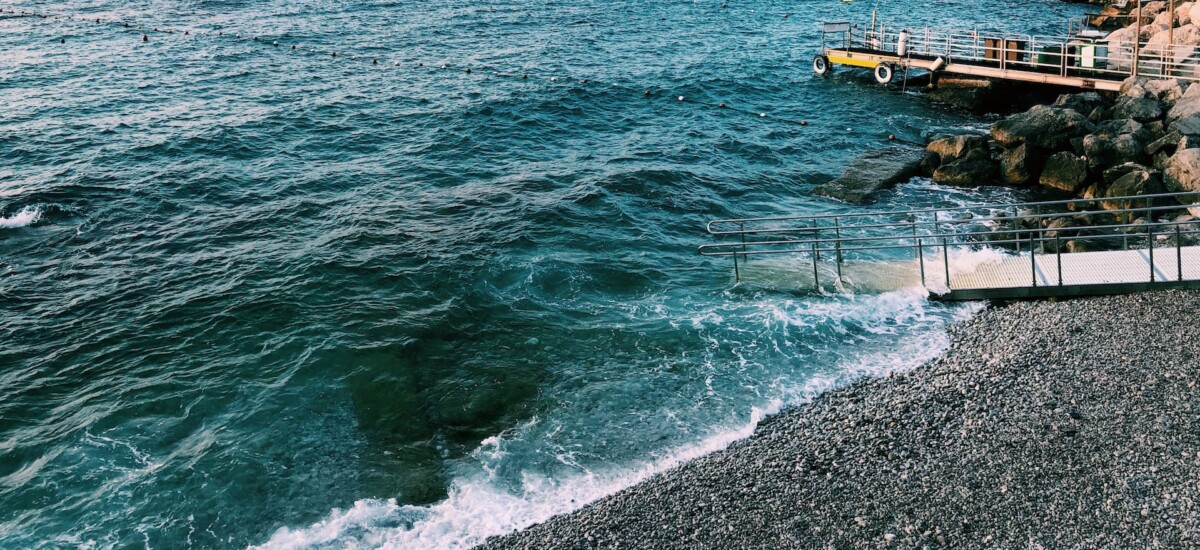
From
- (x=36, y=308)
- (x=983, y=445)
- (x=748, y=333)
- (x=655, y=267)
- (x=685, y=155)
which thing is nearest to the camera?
(x=983, y=445)

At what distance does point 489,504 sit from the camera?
13.2 metres

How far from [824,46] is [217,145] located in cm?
2708

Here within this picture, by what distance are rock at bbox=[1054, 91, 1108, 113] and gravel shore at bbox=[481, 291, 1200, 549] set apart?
1629cm

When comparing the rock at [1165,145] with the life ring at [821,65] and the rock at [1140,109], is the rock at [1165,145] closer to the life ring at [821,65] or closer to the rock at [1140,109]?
the rock at [1140,109]

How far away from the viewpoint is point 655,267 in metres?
21.4

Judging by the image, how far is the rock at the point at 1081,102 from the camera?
29469 millimetres

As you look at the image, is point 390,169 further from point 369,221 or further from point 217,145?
point 217,145

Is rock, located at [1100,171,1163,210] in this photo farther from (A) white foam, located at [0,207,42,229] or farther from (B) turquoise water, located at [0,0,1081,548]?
(A) white foam, located at [0,207,42,229]

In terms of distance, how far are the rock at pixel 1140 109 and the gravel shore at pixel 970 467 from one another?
1367 cm

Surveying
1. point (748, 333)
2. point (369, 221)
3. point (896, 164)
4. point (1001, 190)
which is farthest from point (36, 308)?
point (1001, 190)

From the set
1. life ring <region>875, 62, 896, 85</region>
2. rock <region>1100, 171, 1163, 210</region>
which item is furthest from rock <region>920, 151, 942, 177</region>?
life ring <region>875, 62, 896, 85</region>

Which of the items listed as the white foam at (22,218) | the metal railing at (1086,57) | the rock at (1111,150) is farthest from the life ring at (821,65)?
the white foam at (22,218)

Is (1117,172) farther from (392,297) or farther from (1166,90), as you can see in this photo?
(392,297)

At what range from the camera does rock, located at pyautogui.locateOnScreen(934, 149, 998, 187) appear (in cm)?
2591
